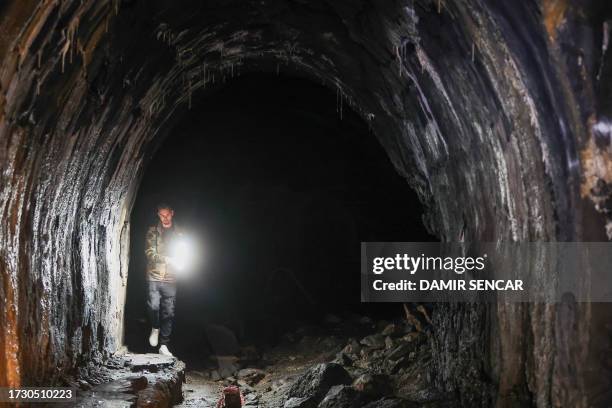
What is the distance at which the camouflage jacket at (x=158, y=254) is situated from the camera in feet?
29.1

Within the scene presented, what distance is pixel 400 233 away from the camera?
14.9 m

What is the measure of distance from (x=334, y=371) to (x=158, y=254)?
320cm

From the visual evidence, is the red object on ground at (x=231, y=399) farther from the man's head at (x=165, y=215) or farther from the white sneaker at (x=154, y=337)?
the man's head at (x=165, y=215)

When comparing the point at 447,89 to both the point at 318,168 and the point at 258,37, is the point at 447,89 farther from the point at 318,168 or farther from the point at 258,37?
the point at 318,168

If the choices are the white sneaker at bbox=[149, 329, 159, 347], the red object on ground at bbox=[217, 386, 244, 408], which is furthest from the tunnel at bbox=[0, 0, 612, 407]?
the red object on ground at bbox=[217, 386, 244, 408]

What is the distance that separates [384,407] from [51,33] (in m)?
4.86

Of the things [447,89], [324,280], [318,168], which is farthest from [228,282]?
[447,89]

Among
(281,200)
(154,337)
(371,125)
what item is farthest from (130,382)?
(281,200)

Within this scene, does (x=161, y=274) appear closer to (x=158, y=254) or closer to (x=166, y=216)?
(x=158, y=254)

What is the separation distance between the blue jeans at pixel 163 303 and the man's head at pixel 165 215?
92cm

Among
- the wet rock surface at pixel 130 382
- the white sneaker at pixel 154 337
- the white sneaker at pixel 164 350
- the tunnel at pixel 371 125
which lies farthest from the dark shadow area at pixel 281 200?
the wet rock surface at pixel 130 382

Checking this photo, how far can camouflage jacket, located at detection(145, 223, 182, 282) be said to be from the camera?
888 cm

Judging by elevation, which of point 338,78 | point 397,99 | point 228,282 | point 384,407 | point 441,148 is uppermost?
point 338,78

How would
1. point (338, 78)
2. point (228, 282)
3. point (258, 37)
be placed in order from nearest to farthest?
point (258, 37), point (338, 78), point (228, 282)
